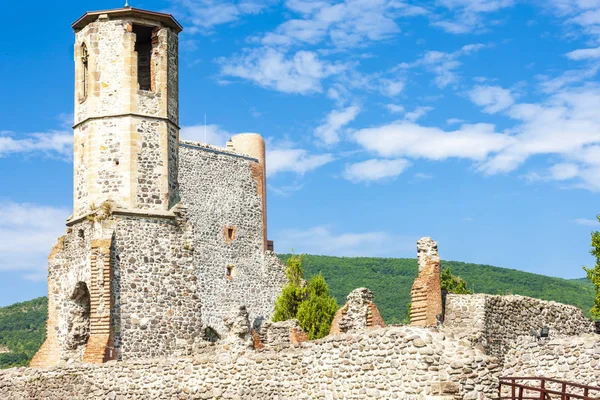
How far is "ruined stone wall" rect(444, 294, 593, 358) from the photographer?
739 inches

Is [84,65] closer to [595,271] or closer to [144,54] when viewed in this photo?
[144,54]

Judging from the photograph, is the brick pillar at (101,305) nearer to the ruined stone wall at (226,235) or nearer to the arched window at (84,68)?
the arched window at (84,68)

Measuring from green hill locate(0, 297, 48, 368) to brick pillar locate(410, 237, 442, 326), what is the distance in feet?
134

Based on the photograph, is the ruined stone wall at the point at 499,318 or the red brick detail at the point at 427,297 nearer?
the ruined stone wall at the point at 499,318

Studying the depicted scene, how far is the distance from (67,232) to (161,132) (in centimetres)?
359

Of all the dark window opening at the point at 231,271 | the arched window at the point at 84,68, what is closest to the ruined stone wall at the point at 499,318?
the arched window at the point at 84,68

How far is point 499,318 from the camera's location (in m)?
19.2

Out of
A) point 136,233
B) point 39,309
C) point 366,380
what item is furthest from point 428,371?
point 39,309

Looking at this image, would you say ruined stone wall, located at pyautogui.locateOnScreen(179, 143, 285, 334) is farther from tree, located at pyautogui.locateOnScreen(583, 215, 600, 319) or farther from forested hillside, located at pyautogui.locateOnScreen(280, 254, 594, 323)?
forested hillside, located at pyautogui.locateOnScreen(280, 254, 594, 323)

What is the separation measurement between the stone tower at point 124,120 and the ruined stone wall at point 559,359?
9328 mm

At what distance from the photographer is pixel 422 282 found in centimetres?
1919

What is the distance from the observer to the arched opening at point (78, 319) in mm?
22406

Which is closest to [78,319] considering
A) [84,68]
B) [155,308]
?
[155,308]

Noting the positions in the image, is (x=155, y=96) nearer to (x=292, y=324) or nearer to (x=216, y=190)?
(x=292, y=324)
